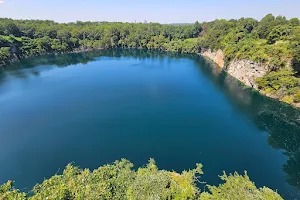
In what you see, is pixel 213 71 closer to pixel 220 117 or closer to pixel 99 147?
pixel 220 117

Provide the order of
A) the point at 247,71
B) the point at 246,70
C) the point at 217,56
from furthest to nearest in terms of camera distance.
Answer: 1. the point at 217,56
2. the point at 246,70
3. the point at 247,71

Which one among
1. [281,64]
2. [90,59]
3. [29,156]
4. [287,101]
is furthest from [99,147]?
[90,59]

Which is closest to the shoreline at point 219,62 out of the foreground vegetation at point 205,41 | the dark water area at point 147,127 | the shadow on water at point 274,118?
the foreground vegetation at point 205,41

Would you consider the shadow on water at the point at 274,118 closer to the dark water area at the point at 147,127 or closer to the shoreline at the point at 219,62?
the dark water area at the point at 147,127

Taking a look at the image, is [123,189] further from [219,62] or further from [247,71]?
[219,62]

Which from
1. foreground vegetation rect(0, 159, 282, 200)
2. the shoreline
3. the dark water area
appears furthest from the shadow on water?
foreground vegetation rect(0, 159, 282, 200)

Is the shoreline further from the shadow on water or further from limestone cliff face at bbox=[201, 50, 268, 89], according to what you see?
the shadow on water

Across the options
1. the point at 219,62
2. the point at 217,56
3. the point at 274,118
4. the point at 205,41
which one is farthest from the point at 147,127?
the point at 205,41
